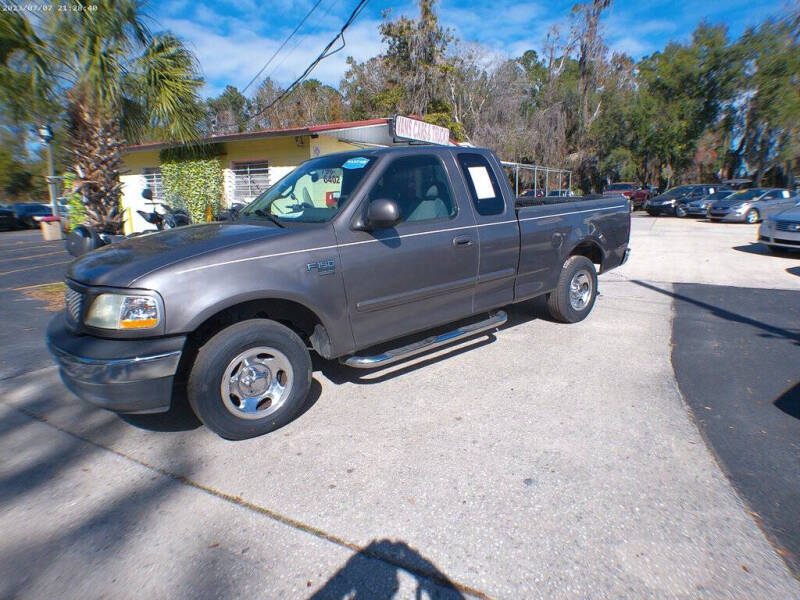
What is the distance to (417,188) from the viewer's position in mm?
4137

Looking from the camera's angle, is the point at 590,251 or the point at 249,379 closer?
the point at 249,379

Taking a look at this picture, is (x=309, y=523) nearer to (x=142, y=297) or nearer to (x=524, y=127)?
(x=142, y=297)

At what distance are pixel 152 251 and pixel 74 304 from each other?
596 mm

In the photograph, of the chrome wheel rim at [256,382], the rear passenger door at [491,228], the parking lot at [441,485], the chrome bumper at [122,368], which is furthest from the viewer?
the rear passenger door at [491,228]

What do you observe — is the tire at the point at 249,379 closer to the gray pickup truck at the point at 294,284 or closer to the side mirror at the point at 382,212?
the gray pickup truck at the point at 294,284

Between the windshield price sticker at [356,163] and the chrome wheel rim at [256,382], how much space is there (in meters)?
1.61

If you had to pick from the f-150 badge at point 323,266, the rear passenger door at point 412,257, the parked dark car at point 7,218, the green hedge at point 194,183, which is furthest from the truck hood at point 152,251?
the parked dark car at point 7,218

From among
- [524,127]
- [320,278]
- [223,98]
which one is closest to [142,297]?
[320,278]

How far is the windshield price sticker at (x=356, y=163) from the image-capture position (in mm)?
3898

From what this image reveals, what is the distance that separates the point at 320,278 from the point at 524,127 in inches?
1531

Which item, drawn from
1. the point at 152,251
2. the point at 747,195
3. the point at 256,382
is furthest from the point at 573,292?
the point at 747,195

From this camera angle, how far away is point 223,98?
202 feet

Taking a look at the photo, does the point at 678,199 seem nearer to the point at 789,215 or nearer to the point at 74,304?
the point at 789,215

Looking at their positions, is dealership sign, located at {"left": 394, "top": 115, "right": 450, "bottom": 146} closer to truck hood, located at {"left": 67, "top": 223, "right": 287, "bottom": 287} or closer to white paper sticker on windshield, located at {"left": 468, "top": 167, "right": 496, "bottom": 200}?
white paper sticker on windshield, located at {"left": 468, "top": 167, "right": 496, "bottom": 200}
